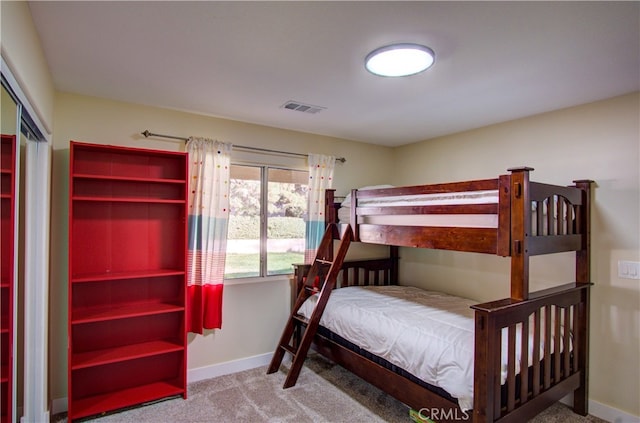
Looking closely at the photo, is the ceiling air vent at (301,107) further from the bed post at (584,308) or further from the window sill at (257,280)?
the bed post at (584,308)

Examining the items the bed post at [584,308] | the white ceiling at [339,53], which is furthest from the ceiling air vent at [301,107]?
the bed post at [584,308]

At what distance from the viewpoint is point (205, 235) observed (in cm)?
311

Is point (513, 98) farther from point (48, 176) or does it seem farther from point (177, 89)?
point (48, 176)

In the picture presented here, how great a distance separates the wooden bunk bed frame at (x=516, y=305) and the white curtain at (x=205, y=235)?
3.69 feet

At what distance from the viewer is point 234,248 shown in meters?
3.41

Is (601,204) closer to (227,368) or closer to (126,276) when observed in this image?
(227,368)

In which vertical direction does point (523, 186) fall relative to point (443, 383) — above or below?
above

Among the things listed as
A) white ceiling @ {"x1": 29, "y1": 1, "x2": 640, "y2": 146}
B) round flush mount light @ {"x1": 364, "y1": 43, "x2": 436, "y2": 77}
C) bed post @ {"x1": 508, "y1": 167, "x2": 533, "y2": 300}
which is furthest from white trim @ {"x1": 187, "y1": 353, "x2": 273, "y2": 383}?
round flush mount light @ {"x1": 364, "y1": 43, "x2": 436, "y2": 77}

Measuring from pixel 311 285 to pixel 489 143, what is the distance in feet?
7.09

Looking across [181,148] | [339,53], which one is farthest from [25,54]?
[181,148]

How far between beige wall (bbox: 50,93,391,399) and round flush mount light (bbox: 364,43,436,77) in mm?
1707

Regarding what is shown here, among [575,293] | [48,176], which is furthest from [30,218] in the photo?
[575,293]

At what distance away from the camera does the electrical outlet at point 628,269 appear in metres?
2.49

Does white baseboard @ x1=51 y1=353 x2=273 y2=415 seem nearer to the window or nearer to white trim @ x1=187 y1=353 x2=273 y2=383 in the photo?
white trim @ x1=187 y1=353 x2=273 y2=383
